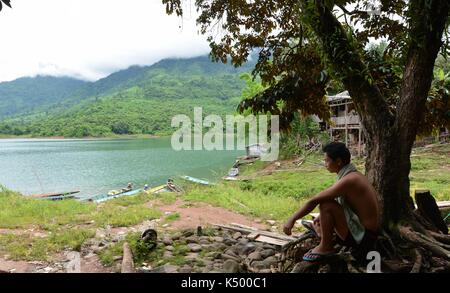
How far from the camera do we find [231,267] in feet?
14.7

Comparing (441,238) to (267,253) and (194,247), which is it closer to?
(267,253)

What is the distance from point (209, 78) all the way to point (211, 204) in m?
130

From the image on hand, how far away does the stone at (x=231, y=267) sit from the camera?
4398 mm

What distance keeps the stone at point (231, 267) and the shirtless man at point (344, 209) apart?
1.00 meters

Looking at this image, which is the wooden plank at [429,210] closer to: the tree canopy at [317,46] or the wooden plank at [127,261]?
the tree canopy at [317,46]

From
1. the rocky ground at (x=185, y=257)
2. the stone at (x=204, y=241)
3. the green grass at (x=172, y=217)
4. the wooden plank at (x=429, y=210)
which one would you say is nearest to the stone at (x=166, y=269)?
the rocky ground at (x=185, y=257)

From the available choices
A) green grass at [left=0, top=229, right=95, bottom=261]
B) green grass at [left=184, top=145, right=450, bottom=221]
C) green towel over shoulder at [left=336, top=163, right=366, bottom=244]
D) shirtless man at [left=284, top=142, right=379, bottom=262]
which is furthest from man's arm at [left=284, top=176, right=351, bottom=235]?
green grass at [left=184, top=145, right=450, bottom=221]

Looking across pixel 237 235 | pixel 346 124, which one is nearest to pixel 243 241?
pixel 237 235

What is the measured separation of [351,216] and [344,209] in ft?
0.36

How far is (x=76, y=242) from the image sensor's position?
6656 millimetres

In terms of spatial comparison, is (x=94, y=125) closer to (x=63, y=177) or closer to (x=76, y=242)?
(x=63, y=177)

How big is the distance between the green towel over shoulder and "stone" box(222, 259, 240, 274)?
157cm

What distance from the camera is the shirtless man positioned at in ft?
11.6

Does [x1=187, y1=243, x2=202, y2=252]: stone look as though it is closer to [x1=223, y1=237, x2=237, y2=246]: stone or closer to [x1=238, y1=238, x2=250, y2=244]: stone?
[x1=223, y1=237, x2=237, y2=246]: stone
